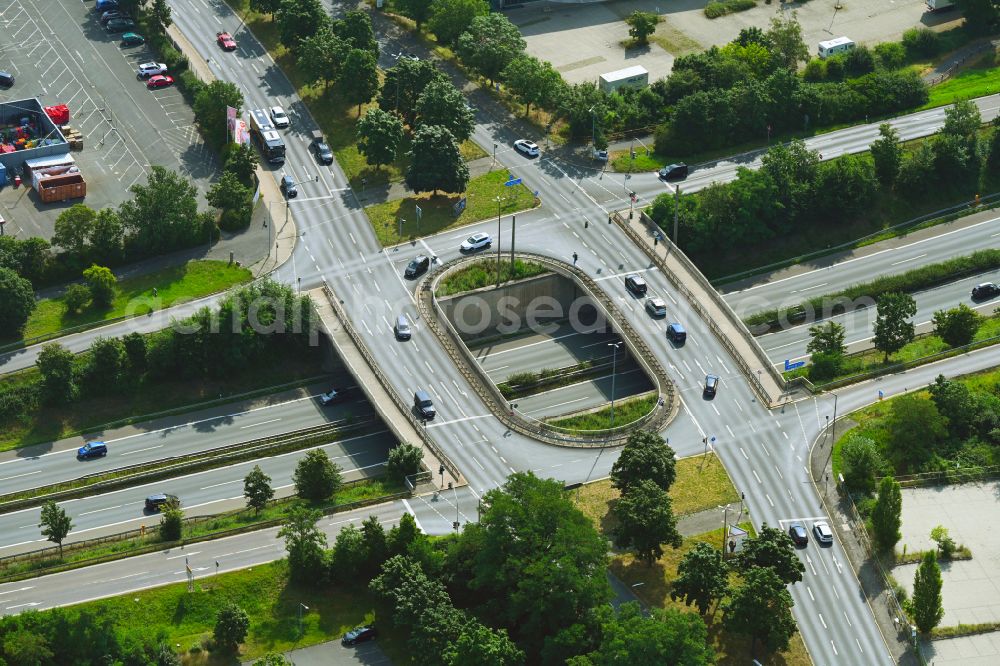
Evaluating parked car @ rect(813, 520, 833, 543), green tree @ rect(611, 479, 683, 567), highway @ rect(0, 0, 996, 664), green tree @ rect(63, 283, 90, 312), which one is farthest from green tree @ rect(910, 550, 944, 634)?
green tree @ rect(63, 283, 90, 312)

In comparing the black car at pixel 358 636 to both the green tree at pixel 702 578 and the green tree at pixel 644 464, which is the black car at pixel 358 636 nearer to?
the green tree at pixel 702 578

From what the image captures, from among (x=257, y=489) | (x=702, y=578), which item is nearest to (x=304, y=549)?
(x=257, y=489)

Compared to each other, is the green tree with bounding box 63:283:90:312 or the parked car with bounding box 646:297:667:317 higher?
the parked car with bounding box 646:297:667:317

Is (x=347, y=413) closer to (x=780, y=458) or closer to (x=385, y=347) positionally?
(x=385, y=347)

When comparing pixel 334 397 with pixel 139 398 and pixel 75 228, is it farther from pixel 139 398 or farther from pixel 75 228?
pixel 75 228

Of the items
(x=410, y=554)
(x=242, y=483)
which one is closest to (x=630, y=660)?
(x=410, y=554)

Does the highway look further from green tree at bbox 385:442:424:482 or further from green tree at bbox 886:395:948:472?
green tree at bbox 886:395:948:472
